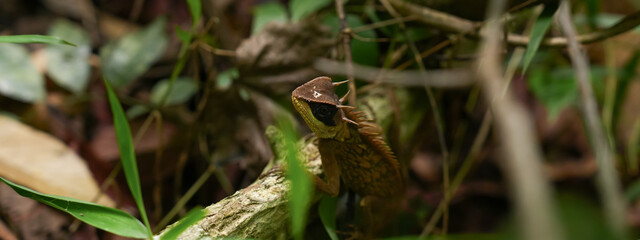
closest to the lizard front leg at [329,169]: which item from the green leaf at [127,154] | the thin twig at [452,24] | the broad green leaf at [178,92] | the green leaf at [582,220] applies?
the green leaf at [127,154]

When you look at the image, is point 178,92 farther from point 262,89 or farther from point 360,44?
point 360,44

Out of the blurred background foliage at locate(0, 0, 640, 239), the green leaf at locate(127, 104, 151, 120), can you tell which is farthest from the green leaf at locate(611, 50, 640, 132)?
the green leaf at locate(127, 104, 151, 120)

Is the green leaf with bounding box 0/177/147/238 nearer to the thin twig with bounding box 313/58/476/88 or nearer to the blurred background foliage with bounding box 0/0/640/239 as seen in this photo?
the blurred background foliage with bounding box 0/0/640/239

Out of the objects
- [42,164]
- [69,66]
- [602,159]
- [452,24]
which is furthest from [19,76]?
[602,159]

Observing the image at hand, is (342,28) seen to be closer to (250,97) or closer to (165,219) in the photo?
(250,97)

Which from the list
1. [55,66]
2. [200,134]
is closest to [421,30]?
[200,134]

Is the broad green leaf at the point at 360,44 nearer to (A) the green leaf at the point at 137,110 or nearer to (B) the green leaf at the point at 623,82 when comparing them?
(A) the green leaf at the point at 137,110
